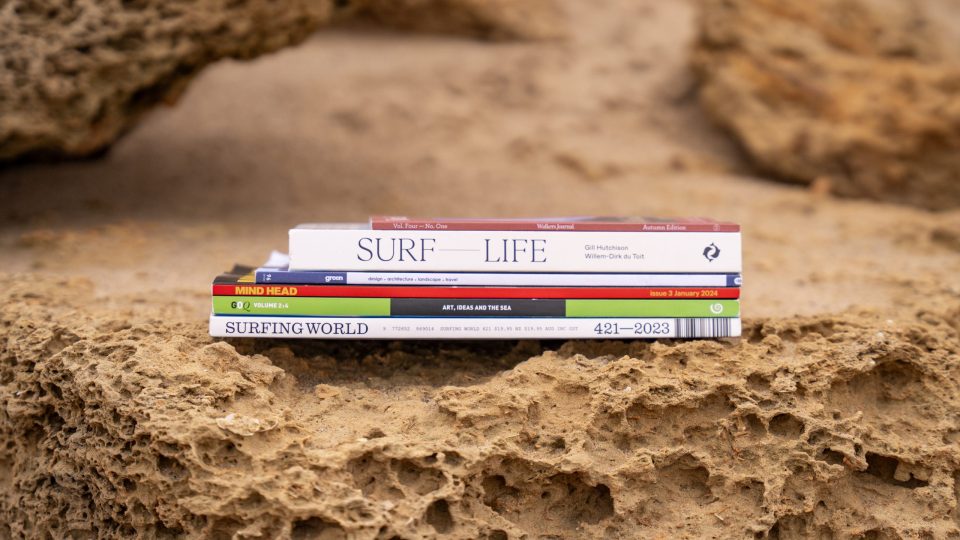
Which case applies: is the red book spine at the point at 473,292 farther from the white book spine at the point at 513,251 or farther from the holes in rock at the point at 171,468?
the holes in rock at the point at 171,468

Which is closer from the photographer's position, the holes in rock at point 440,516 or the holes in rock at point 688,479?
the holes in rock at point 440,516

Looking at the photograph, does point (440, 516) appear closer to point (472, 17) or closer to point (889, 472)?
point (889, 472)

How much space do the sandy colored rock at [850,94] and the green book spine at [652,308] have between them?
2.35 m

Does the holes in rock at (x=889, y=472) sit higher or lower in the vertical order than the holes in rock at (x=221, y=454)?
lower

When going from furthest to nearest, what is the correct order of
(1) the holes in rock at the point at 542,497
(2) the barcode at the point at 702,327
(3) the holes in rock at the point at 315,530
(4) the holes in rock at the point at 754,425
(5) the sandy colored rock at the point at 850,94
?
1. (5) the sandy colored rock at the point at 850,94
2. (2) the barcode at the point at 702,327
3. (4) the holes in rock at the point at 754,425
4. (1) the holes in rock at the point at 542,497
5. (3) the holes in rock at the point at 315,530

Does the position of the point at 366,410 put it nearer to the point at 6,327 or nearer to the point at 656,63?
the point at 6,327

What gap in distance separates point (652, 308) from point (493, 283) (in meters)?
0.36

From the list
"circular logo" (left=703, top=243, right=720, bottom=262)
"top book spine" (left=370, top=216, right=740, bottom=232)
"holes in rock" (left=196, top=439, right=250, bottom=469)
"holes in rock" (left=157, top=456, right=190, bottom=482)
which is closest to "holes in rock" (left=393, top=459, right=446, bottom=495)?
"holes in rock" (left=196, top=439, right=250, bottom=469)

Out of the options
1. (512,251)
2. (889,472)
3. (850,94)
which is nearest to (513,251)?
(512,251)

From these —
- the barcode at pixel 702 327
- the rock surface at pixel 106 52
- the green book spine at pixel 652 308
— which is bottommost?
the barcode at pixel 702 327

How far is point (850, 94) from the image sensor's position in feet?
13.5

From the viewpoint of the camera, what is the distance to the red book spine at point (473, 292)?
6.29ft

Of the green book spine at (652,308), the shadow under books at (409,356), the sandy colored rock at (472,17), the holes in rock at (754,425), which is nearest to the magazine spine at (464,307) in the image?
the green book spine at (652,308)

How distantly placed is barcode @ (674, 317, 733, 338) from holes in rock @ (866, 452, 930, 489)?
0.41 meters
